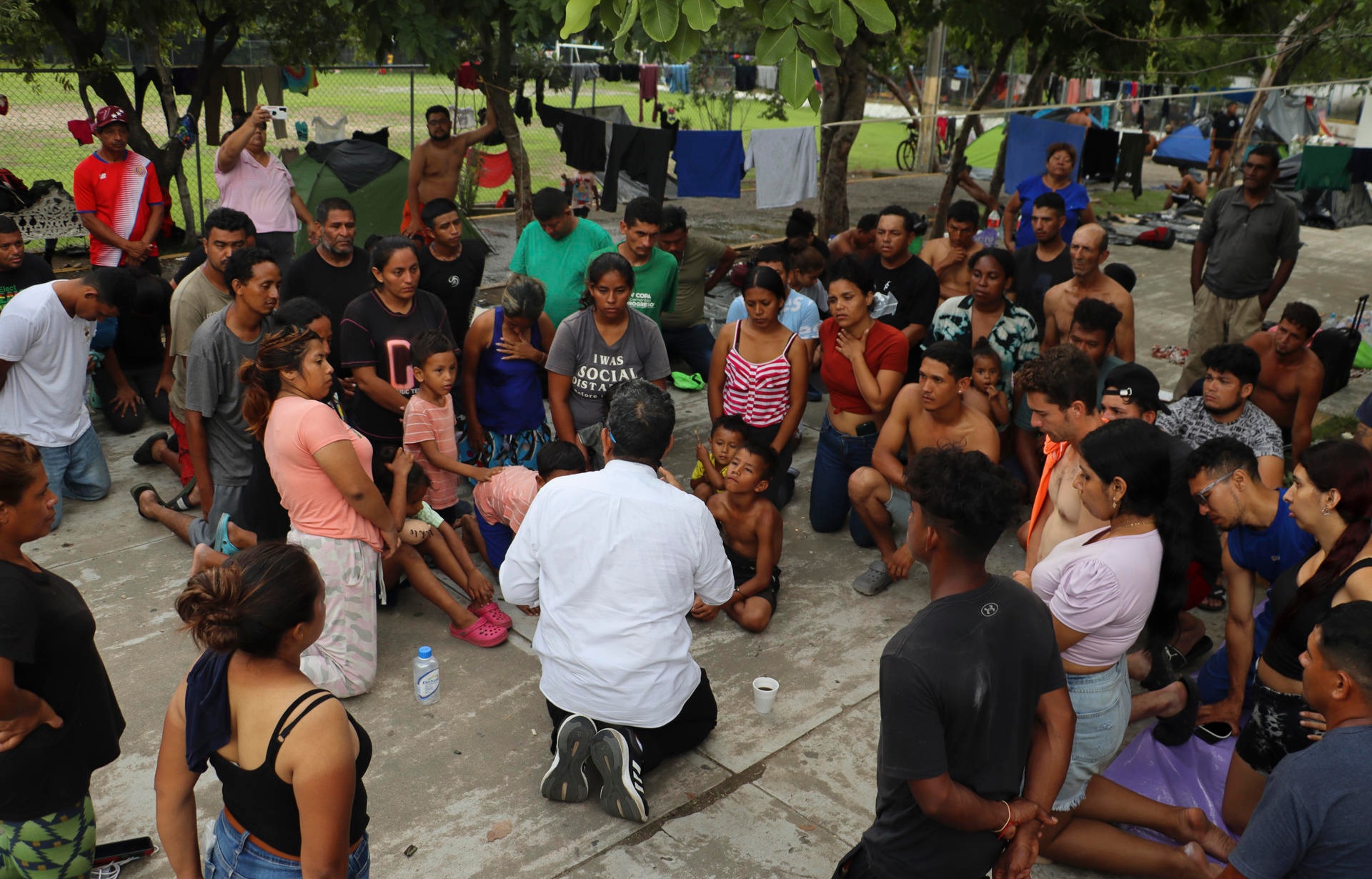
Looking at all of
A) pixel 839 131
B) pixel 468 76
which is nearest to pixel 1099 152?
pixel 839 131

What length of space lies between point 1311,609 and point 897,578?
2391 millimetres

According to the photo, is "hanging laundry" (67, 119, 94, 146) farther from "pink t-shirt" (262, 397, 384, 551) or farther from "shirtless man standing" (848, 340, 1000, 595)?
"shirtless man standing" (848, 340, 1000, 595)

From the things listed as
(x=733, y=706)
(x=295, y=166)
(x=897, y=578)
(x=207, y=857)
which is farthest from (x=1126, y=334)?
(x=295, y=166)

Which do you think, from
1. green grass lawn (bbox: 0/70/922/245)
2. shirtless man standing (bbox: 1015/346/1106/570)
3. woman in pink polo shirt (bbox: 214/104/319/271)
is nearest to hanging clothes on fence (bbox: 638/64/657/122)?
green grass lawn (bbox: 0/70/922/245)

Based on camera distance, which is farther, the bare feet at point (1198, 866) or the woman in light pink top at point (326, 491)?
the woman in light pink top at point (326, 491)

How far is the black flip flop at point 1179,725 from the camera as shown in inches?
156

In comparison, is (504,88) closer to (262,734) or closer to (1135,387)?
(1135,387)

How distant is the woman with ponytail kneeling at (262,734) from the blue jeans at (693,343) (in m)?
5.60

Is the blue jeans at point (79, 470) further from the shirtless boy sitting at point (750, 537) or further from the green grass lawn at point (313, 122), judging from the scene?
the green grass lawn at point (313, 122)

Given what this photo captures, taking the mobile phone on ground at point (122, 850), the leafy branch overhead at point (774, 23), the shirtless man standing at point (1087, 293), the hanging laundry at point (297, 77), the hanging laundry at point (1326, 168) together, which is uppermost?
the hanging laundry at point (297, 77)

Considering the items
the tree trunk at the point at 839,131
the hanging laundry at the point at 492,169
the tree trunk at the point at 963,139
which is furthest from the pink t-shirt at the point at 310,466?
the hanging laundry at the point at 492,169

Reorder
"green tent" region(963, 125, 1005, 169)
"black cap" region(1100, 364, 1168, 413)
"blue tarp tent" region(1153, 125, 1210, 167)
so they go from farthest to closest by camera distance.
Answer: "blue tarp tent" region(1153, 125, 1210, 167), "green tent" region(963, 125, 1005, 169), "black cap" region(1100, 364, 1168, 413)

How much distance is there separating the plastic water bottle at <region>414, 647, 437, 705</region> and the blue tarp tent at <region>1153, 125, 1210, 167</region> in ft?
64.7

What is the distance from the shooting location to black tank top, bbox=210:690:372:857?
2240mm
